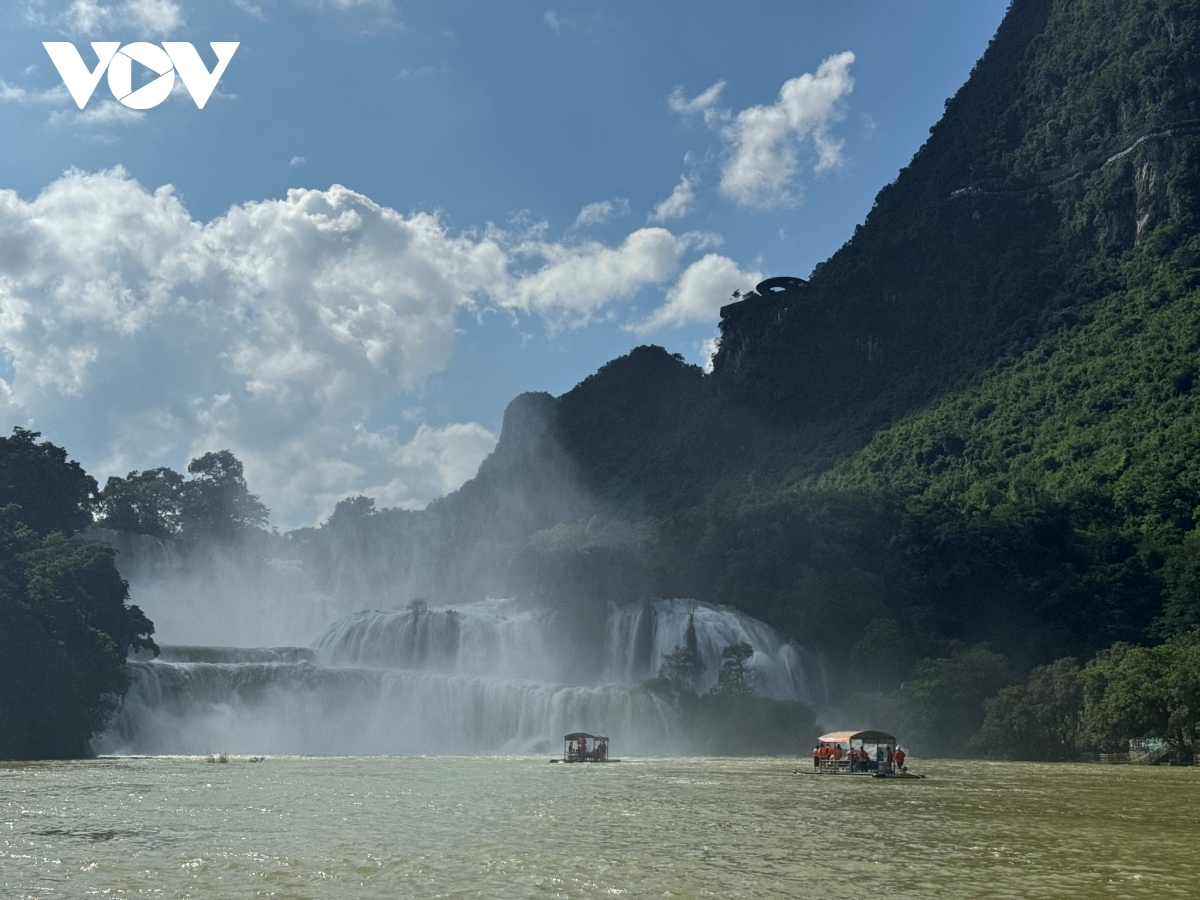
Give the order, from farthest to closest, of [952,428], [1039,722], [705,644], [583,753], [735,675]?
[952,428], [705,644], [735,675], [1039,722], [583,753]

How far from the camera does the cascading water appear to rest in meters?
59.7

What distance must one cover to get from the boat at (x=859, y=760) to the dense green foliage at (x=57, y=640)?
30163mm

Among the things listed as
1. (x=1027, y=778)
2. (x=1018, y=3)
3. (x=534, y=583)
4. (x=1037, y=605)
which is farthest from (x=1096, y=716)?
(x=1018, y=3)

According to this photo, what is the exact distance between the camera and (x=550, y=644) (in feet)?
255

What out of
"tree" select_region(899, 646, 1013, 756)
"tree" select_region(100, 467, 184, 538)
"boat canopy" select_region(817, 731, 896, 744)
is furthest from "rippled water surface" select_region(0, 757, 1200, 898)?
"tree" select_region(100, 467, 184, 538)

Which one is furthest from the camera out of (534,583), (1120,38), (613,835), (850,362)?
(850,362)

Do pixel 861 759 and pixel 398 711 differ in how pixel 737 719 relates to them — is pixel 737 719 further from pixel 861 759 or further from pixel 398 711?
pixel 861 759

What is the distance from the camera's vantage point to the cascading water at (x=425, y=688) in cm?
5972

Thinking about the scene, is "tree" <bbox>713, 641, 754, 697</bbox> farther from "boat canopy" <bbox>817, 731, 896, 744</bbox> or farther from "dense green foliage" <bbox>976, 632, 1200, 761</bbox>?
"boat canopy" <bbox>817, 731, 896, 744</bbox>

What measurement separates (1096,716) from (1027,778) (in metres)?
12.9

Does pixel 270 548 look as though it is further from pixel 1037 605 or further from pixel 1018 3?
pixel 1018 3

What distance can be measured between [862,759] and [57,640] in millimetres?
34373

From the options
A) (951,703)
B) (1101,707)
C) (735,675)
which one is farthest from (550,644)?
(1101,707)

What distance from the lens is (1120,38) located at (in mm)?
120750
